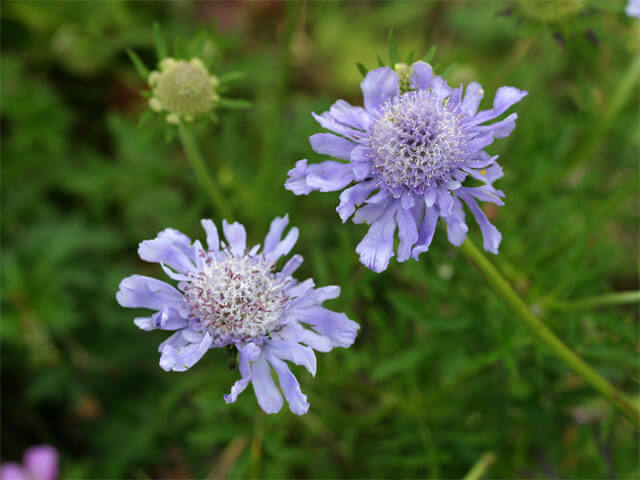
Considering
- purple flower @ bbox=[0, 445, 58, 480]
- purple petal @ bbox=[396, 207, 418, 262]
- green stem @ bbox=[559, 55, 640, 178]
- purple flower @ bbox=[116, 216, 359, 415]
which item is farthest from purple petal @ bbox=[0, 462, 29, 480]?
green stem @ bbox=[559, 55, 640, 178]

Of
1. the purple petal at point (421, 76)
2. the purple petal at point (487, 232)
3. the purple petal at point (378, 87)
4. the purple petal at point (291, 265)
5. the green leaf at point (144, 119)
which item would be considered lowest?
the purple petal at point (487, 232)

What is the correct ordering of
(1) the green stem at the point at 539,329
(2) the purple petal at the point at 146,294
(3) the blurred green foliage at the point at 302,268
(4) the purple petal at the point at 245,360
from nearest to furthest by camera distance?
(4) the purple petal at the point at 245,360
(2) the purple petal at the point at 146,294
(1) the green stem at the point at 539,329
(3) the blurred green foliage at the point at 302,268

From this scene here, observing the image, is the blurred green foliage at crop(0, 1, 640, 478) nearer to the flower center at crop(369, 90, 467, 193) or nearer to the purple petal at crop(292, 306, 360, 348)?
the purple petal at crop(292, 306, 360, 348)

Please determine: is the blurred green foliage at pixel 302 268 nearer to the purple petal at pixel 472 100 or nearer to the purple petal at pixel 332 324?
the purple petal at pixel 332 324

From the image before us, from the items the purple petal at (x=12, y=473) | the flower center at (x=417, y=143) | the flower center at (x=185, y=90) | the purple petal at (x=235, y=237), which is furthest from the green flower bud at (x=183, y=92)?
the purple petal at (x=12, y=473)

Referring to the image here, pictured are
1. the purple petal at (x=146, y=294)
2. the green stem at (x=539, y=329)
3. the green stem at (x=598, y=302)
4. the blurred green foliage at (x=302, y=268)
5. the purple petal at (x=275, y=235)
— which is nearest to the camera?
the purple petal at (x=146, y=294)
